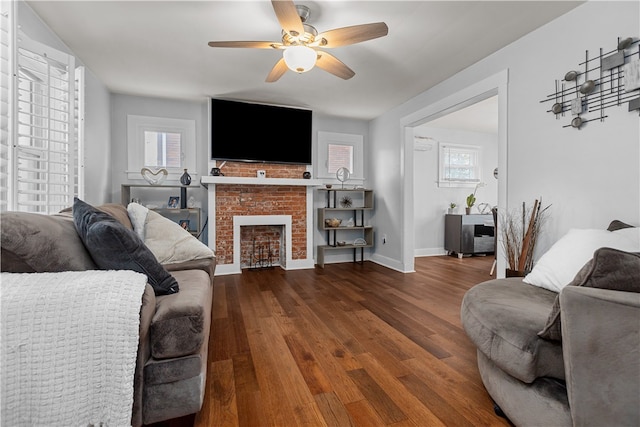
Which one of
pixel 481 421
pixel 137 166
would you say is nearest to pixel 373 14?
pixel 481 421

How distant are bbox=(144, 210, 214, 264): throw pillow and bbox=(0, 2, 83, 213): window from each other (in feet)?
2.25

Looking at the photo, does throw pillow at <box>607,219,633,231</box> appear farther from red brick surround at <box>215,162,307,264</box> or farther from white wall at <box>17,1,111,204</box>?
white wall at <box>17,1,111,204</box>

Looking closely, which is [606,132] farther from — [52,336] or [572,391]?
[52,336]

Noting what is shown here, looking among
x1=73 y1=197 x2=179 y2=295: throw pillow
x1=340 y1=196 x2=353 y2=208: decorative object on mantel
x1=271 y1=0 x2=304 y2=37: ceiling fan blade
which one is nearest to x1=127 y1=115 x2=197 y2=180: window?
x1=340 y1=196 x2=353 y2=208: decorative object on mantel

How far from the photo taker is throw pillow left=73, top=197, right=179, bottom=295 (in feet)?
4.09

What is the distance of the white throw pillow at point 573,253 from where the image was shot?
1579mm

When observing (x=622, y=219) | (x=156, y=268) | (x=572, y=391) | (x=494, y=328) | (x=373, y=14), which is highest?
(x=373, y=14)

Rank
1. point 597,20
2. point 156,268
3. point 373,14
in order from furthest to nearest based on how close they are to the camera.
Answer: point 373,14
point 597,20
point 156,268

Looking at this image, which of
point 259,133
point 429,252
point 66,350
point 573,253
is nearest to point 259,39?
point 259,133

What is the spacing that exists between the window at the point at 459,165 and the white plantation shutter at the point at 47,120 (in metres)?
5.65

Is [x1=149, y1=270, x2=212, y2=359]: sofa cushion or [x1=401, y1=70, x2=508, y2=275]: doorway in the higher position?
[x1=401, y1=70, x2=508, y2=275]: doorway

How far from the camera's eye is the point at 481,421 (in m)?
1.34

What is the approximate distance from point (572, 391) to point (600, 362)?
14 cm

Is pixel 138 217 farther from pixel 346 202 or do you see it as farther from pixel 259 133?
pixel 346 202
